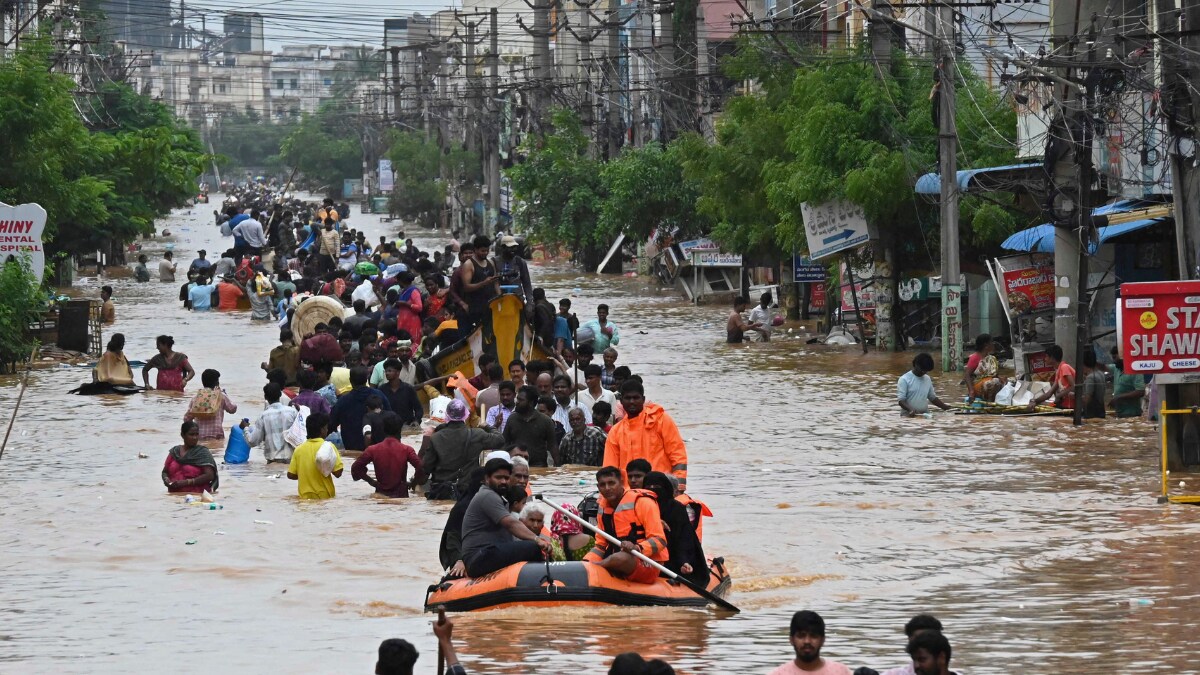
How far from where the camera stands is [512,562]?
1240 centimetres

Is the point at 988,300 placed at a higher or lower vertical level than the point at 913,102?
lower

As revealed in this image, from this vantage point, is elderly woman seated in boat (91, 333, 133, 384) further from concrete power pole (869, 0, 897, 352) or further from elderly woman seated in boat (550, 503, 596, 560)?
elderly woman seated in boat (550, 503, 596, 560)

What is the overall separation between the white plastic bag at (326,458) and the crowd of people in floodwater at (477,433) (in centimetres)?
1

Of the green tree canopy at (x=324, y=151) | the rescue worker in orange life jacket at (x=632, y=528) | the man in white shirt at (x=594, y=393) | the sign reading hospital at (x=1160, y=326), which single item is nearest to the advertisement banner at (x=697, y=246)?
the man in white shirt at (x=594, y=393)

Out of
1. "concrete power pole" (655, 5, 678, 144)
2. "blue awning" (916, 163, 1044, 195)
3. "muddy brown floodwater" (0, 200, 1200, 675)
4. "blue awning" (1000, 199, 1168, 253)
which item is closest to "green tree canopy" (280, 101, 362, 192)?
"concrete power pole" (655, 5, 678, 144)

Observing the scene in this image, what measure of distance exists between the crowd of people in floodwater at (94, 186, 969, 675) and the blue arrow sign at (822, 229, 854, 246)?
152 inches

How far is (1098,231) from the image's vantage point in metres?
23.9

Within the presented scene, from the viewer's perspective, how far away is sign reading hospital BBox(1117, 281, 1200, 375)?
1669cm

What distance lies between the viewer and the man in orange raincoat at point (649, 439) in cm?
1389

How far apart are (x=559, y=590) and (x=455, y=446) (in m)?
4.62

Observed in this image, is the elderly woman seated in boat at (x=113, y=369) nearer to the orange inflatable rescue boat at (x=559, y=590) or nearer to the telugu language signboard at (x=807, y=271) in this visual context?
the telugu language signboard at (x=807, y=271)

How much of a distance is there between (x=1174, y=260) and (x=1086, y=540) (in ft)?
36.1

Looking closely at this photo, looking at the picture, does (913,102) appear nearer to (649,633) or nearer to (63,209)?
(63,209)

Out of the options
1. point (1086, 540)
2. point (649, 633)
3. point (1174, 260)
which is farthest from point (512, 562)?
point (1174, 260)
